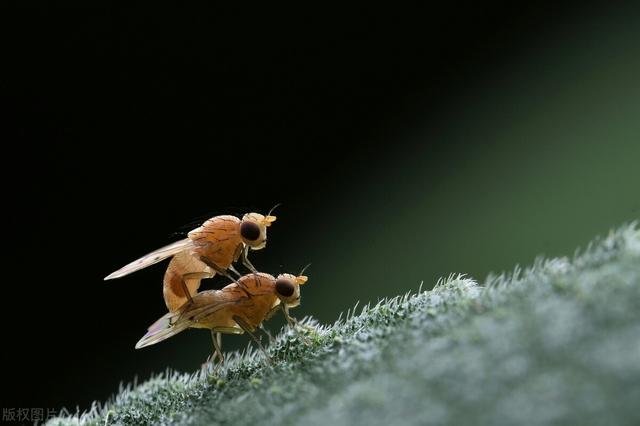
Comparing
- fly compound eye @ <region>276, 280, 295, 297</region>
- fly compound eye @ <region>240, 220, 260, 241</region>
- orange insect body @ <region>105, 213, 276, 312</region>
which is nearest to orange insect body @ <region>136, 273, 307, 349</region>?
fly compound eye @ <region>276, 280, 295, 297</region>

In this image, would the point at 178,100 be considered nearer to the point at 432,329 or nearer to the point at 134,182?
the point at 134,182

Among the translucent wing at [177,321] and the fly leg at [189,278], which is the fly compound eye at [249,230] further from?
the translucent wing at [177,321]

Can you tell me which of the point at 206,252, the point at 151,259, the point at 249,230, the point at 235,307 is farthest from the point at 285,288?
the point at 151,259

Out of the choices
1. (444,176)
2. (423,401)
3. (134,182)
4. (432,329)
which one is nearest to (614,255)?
(432,329)

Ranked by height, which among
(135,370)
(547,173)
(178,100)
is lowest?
(135,370)

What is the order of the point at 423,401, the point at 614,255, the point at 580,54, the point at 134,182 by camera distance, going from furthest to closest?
the point at 580,54 → the point at 134,182 → the point at 614,255 → the point at 423,401

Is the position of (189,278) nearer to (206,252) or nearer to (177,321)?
(206,252)

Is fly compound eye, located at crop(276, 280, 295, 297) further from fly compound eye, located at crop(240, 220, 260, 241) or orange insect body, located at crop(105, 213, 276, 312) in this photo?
fly compound eye, located at crop(240, 220, 260, 241)

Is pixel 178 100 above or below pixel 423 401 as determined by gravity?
above
